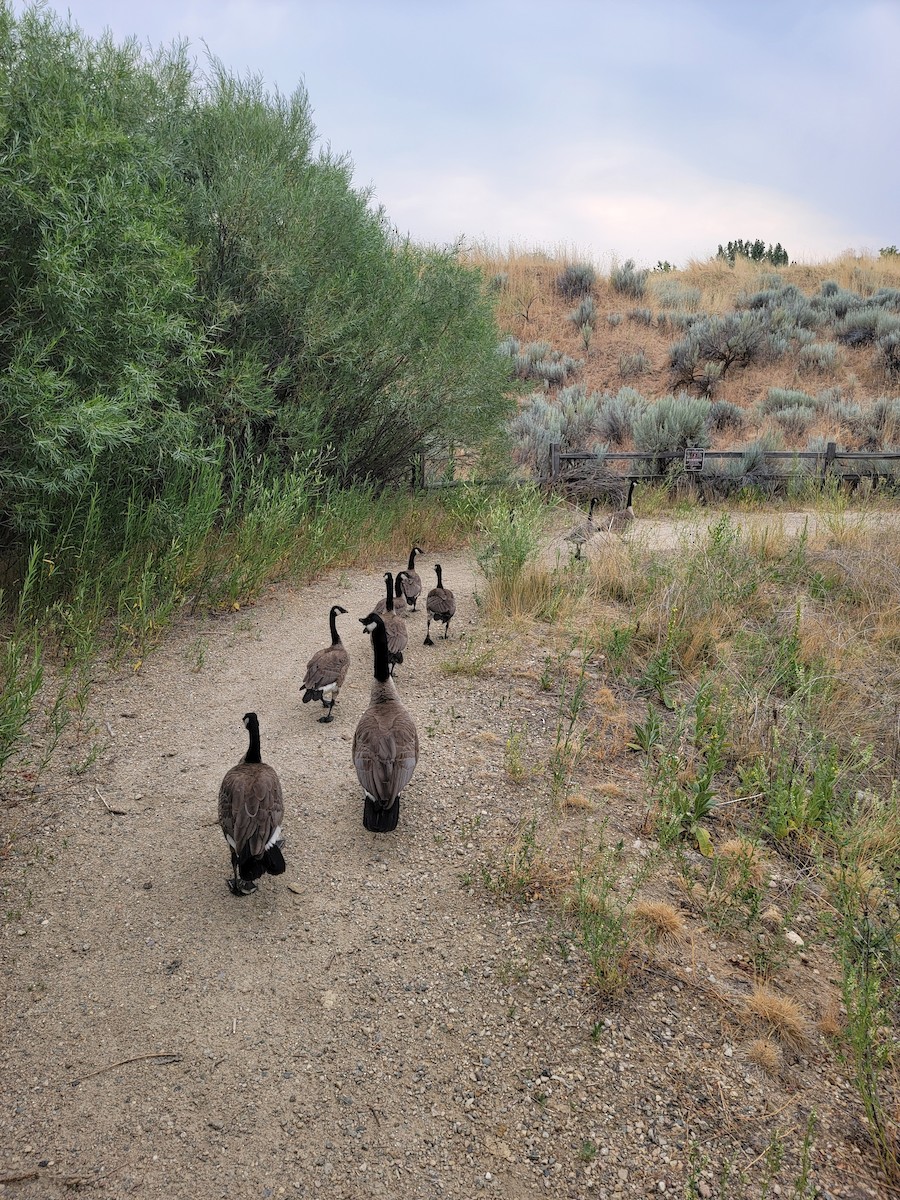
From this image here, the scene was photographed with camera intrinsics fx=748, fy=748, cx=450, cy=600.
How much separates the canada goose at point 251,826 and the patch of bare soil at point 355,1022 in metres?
0.25

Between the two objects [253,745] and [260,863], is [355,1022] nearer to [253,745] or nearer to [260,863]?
[260,863]

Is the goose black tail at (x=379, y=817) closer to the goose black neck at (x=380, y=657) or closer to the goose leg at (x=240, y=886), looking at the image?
the goose leg at (x=240, y=886)

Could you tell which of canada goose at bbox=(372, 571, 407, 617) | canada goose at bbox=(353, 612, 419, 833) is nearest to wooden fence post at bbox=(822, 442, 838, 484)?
canada goose at bbox=(372, 571, 407, 617)

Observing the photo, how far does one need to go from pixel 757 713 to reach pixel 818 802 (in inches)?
40.5

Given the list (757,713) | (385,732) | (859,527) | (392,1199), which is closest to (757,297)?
(859,527)

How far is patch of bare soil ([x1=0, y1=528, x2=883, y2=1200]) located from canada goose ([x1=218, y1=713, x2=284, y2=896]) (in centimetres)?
25

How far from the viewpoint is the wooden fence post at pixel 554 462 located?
16.0 m

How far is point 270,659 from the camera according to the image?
7.00m

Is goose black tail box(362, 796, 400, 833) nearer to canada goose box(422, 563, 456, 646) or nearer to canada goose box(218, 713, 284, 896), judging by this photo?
canada goose box(218, 713, 284, 896)

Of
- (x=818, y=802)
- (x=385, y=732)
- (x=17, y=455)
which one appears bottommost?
(x=818, y=802)

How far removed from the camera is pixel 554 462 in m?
16.3

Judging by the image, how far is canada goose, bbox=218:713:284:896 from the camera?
3.64 metres

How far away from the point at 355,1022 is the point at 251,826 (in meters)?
1.01

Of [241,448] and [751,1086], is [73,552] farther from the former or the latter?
[751,1086]
